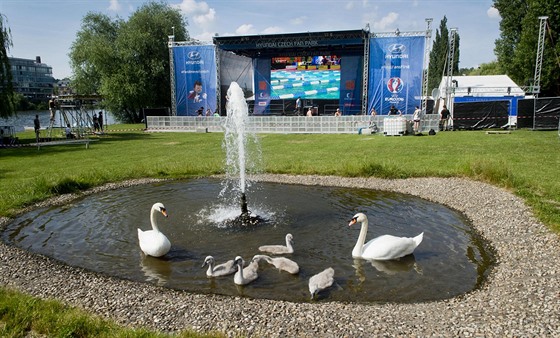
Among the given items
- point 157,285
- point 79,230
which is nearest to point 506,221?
point 157,285

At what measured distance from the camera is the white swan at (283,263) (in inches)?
319

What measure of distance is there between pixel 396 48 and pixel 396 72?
234cm

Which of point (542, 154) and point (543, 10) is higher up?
point (543, 10)

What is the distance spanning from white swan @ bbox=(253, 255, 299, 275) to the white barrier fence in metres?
24.4

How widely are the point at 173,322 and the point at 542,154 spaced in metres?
20.2

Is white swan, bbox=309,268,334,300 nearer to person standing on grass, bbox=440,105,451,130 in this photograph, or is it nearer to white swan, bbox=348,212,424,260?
white swan, bbox=348,212,424,260

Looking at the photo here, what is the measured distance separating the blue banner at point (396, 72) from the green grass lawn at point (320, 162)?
12.0 meters

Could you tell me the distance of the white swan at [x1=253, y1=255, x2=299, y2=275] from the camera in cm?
811

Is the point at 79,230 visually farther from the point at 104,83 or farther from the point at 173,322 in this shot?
the point at 104,83

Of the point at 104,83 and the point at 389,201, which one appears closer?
the point at 389,201

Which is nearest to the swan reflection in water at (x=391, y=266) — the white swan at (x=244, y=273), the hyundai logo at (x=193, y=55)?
the white swan at (x=244, y=273)

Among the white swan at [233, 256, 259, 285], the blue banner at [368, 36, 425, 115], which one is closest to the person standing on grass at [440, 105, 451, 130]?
the blue banner at [368, 36, 425, 115]

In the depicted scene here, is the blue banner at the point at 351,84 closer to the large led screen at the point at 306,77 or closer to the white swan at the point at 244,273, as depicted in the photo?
the large led screen at the point at 306,77

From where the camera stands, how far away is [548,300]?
6.50m
